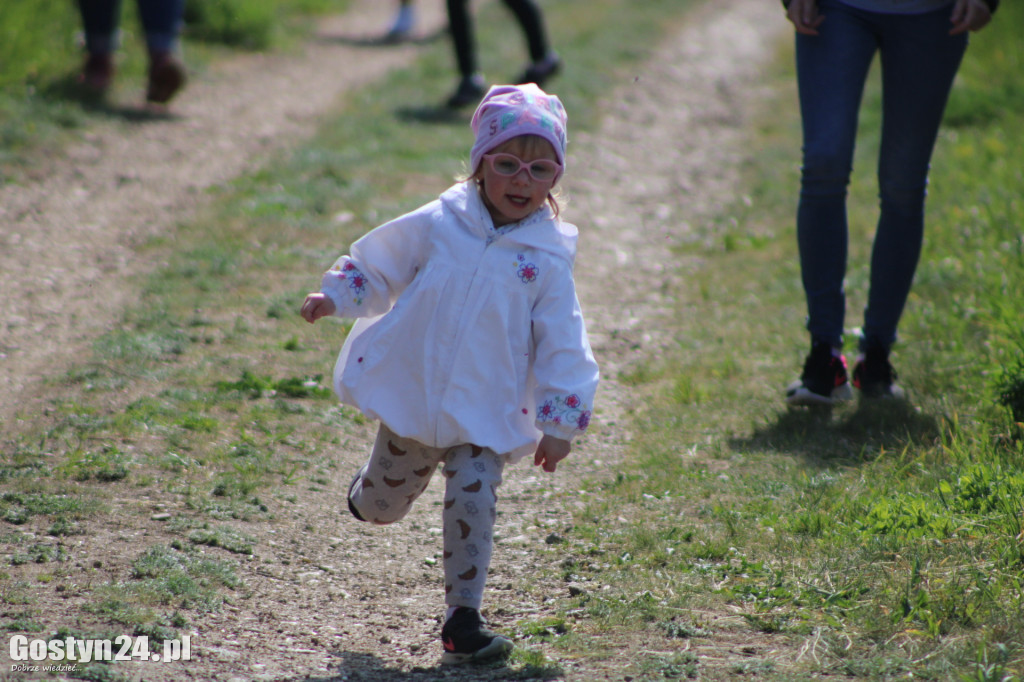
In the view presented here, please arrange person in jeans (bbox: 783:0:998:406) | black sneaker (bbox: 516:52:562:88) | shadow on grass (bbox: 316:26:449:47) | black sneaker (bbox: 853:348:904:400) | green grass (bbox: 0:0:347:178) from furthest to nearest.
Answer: shadow on grass (bbox: 316:26:449:47) < black sneaker (bbox: 516:52:562:88) < green grass (bbox: 0:0:347:178) < black sneaker (bbox: 853:348:904:400) < person in jeans (bbox: 783:0:998:406)

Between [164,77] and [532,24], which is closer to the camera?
[164,77]

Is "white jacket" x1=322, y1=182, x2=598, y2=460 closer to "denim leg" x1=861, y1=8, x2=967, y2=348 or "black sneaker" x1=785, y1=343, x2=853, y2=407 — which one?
"black sneaker" x1=785, y1=343, x2=853, y2=407

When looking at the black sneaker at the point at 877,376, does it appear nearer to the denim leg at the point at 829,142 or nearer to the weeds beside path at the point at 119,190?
the denim leg at the point at 829,142

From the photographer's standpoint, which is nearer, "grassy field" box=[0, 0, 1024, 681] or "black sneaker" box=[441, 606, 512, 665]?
"black sneaker" box=[441, 606, 512, 665]

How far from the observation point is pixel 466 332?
99.7 inches

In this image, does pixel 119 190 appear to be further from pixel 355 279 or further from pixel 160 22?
pixel 355 279

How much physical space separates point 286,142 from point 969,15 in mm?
4505

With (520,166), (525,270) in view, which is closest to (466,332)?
(525,270)

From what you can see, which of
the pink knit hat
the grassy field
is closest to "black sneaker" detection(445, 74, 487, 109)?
the grassy field

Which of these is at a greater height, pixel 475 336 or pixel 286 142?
pixel 475 336

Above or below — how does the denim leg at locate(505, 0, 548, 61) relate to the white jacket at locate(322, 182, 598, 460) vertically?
below

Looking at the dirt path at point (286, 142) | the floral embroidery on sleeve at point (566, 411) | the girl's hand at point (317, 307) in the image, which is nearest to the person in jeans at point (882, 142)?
the dirt path at point (286, 142)

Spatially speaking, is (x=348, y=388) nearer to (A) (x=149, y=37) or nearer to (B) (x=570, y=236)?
(B) (x=570, y=236)

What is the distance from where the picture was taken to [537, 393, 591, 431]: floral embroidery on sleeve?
97.0 inches
